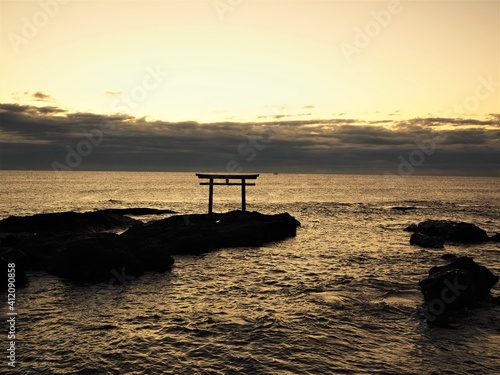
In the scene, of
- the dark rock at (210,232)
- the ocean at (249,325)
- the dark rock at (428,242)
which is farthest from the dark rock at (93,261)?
the dark rock at (428,242)

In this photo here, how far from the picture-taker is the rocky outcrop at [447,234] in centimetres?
Answer: 2655

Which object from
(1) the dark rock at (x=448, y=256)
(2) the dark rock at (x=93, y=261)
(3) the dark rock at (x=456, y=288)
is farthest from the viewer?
(1) the dark rock at (x=448, y=256)

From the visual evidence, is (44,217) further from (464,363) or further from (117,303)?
(464,363)

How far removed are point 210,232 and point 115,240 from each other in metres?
8.23

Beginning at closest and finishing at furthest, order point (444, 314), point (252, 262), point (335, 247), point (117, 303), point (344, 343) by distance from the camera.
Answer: point (344, 343)
point (444, 314)
point (117, 303)
point (252, 262)
point (335, 247)

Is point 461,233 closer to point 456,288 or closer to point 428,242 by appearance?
point 428,242

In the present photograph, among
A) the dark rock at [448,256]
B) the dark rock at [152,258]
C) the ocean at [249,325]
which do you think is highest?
the dark rock at [152,258]

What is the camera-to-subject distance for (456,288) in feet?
45.1

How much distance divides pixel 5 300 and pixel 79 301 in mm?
2486

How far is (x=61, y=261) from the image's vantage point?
17.4 metres

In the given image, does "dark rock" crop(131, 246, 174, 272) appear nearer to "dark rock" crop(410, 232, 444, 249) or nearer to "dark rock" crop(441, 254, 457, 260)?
Result: "dark rock" crop(441, 254, 457, 260)

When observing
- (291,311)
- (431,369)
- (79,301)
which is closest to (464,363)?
(431,369)

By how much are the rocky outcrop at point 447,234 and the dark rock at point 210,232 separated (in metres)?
9.19

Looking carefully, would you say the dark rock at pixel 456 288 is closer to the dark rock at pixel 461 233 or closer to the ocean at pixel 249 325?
the ocean at pixel 249 325
